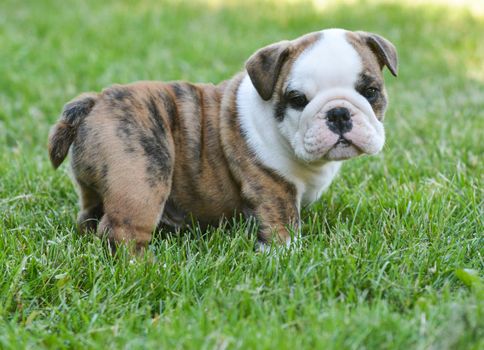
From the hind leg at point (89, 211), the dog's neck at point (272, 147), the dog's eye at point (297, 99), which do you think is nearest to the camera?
the dog's eye at point (297, 99)

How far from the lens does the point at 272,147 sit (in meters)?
4.06

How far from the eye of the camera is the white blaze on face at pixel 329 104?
3801 mm

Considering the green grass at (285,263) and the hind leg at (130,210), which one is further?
the hind leg at (130,210)

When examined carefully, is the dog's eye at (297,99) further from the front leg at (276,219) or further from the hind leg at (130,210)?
the hind leg at (130,210)

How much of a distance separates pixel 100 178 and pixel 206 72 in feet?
13.2

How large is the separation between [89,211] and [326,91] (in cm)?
151

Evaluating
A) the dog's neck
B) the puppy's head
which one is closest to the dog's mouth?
the puppy's head

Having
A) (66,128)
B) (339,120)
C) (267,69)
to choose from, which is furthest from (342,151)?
(66,128)

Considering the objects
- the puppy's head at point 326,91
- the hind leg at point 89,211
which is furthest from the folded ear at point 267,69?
the hind leg at point 89,211

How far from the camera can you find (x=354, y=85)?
3.88 m

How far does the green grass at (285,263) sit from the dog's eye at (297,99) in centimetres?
68

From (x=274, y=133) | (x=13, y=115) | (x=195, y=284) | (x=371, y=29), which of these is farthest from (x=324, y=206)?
(x=371, y=29)

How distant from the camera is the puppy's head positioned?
380 cm

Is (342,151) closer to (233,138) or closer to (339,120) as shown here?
(339,120)
